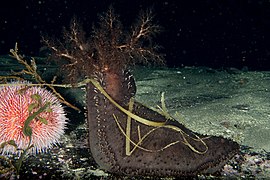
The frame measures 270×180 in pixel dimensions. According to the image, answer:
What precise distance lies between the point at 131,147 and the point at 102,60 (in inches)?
50.9

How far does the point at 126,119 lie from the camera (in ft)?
10.5

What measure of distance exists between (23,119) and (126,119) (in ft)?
3.84

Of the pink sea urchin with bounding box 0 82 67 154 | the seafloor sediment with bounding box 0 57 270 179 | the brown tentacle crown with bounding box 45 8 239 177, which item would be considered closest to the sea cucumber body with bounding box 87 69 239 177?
the brown tentacle crown with bounding box 45 8 239 177

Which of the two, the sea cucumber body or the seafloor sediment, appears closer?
the sea cucumber body

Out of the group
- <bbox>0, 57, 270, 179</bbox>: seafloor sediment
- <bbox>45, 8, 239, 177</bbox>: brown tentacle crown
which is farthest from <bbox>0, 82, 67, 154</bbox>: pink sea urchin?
<bbox>45, 8, 239, 177</bbox>: brown tentacle crown

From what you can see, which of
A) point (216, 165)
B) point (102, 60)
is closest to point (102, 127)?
point (102, 60)

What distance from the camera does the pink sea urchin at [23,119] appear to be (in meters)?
3.01

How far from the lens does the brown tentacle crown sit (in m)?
2.84

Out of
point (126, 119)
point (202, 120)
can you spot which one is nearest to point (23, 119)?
point (126, 119)

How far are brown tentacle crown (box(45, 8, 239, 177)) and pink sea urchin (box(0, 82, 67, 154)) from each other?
45 cm

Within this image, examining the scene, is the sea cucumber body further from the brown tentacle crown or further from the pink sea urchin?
the pink sea urchin

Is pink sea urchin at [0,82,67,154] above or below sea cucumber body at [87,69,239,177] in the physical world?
above

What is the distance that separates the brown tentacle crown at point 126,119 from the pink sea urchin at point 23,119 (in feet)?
1.49

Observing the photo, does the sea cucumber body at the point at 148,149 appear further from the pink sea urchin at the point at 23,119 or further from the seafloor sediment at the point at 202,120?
the pink sea urchin at the point at 23,119
